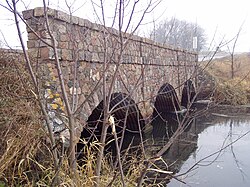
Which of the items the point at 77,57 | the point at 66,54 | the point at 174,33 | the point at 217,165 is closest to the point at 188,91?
the point at 77,57

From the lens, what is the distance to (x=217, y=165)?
17.4ft

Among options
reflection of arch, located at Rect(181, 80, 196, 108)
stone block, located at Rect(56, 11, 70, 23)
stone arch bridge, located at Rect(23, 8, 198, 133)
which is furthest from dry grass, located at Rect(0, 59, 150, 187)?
stone block, located at Rect(56, 11, 70, 23)

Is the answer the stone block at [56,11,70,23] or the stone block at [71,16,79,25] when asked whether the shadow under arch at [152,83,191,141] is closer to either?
the stone block at [71,16,79,25]

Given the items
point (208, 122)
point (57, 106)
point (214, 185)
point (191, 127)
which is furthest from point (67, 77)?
point (208, 122)

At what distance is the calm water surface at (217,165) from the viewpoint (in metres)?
4.50

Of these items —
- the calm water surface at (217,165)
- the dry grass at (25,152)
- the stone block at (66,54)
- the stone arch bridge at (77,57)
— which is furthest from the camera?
the calm water surface at (217,165)

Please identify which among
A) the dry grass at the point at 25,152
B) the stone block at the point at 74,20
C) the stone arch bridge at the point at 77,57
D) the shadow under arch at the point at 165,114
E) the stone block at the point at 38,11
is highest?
the stone block at the point at 38,11

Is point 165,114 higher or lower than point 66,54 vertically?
lower

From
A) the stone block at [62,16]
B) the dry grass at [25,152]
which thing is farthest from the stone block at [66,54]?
the dry grass at [25,152]

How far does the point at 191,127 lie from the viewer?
8836 millimetres

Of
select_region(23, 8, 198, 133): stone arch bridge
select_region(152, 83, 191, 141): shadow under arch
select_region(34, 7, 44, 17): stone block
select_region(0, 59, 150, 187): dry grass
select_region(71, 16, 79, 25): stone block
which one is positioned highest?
select_region(34, 7, 44, 17): stone block

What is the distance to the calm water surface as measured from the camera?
14.8 feet

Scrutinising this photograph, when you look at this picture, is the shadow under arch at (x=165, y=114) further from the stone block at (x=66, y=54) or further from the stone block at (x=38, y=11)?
the stone block at (x=38, y=11)

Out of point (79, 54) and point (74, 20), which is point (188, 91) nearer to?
point (79, 54)
